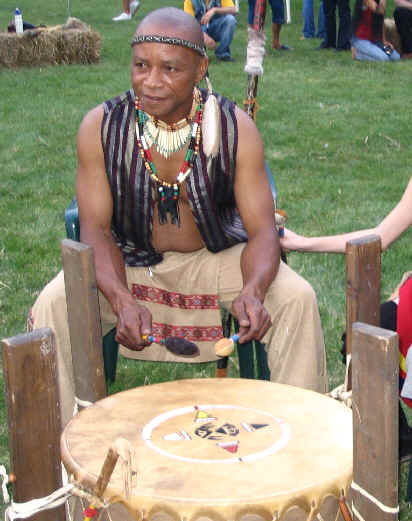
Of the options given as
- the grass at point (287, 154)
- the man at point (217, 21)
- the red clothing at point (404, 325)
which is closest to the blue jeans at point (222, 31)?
the man at point (217, 21)

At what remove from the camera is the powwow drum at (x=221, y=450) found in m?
2.03

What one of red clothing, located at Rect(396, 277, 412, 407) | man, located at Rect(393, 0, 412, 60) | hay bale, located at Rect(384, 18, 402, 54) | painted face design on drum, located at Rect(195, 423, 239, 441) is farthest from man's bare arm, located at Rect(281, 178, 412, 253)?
hay bale, located at Rect(384, 18, 402, 54)

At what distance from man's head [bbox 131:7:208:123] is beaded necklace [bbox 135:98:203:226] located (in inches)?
6.9

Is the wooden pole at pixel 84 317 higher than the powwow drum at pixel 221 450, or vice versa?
the wooden pole at pixel 84 317

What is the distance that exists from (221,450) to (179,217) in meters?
1.60

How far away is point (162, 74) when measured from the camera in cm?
334

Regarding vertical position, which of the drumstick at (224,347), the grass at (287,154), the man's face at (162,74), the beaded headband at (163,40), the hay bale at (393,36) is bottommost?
the grass at (287,154)

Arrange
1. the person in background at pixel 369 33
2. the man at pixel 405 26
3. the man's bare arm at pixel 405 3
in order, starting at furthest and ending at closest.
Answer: the man's bare arm at pixel 405 3, the man at pixel 405 26, the person in background at pixel 369 33

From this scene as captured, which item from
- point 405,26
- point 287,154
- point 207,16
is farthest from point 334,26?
point 287,154

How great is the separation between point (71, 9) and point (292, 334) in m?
15.7

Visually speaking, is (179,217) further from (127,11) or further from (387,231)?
(127,11)

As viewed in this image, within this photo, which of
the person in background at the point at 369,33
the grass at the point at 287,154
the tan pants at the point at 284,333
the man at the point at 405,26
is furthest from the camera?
the man at the point at 405,26

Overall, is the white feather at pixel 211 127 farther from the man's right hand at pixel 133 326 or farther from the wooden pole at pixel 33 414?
the wooden pole at pixel 33 414

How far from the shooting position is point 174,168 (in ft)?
11.9
